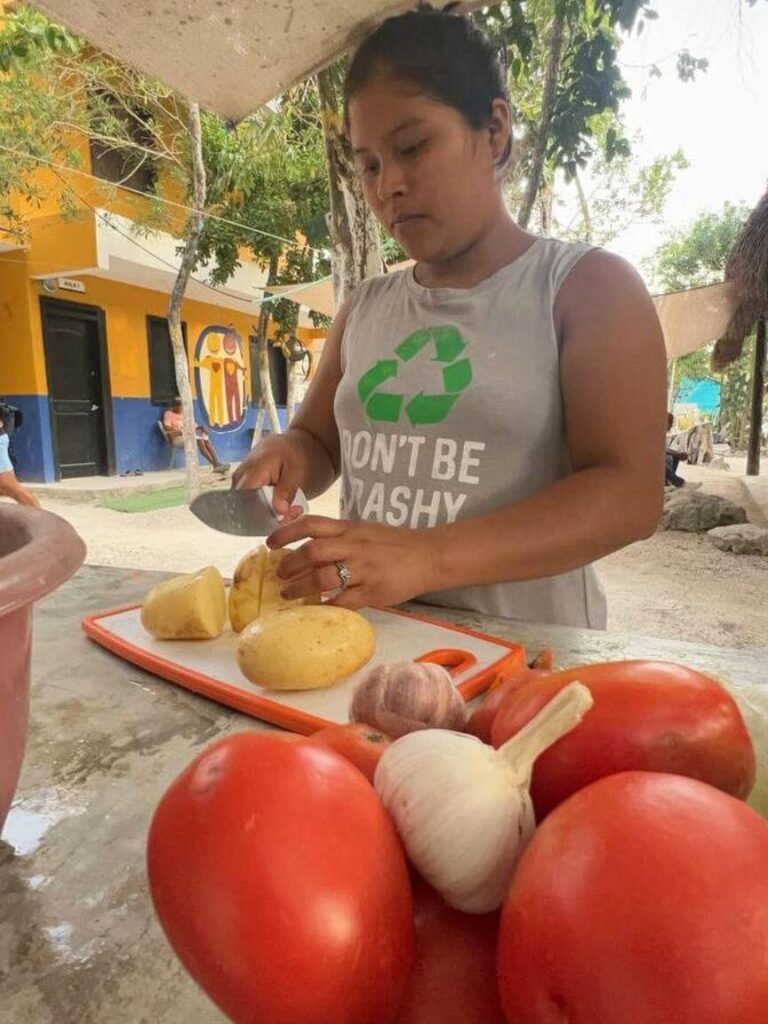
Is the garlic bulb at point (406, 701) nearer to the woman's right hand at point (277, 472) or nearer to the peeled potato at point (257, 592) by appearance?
the peeled potato at point (257, 592)

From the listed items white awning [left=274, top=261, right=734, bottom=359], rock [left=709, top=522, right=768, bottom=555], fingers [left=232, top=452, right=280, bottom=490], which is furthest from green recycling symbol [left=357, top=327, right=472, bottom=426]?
white awning [left=274, top=261, right=734, bottom=359]

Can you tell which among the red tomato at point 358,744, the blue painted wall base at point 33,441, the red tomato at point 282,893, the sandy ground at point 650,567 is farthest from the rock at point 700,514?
the blue painted wall base at point 33,441

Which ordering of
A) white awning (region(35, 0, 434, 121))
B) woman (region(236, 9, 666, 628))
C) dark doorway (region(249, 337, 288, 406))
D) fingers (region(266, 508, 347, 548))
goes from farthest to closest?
dark doorway (region(249, 337, 288, 406)) → white awning (region(35, 0, 434, 121)) → woman (region(236, 9, 666, 628)) → fingers (region(266, 508, 347, 548))

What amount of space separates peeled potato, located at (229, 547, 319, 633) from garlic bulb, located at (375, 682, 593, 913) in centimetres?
82

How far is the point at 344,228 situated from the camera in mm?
3592

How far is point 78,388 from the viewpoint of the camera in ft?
32.0

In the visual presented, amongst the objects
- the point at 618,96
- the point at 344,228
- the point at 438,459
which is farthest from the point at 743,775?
the point at 618,96

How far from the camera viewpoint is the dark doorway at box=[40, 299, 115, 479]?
925cm

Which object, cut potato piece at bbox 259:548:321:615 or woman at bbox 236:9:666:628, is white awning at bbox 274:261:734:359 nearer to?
woman at bbox 236:9:666:628

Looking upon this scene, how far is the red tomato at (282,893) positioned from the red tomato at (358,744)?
77mm

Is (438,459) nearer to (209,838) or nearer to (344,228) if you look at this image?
(209,838)

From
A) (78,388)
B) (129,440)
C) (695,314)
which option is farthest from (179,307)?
(695,314)

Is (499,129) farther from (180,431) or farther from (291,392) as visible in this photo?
(291,392)

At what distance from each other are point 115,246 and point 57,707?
30.0 feet
